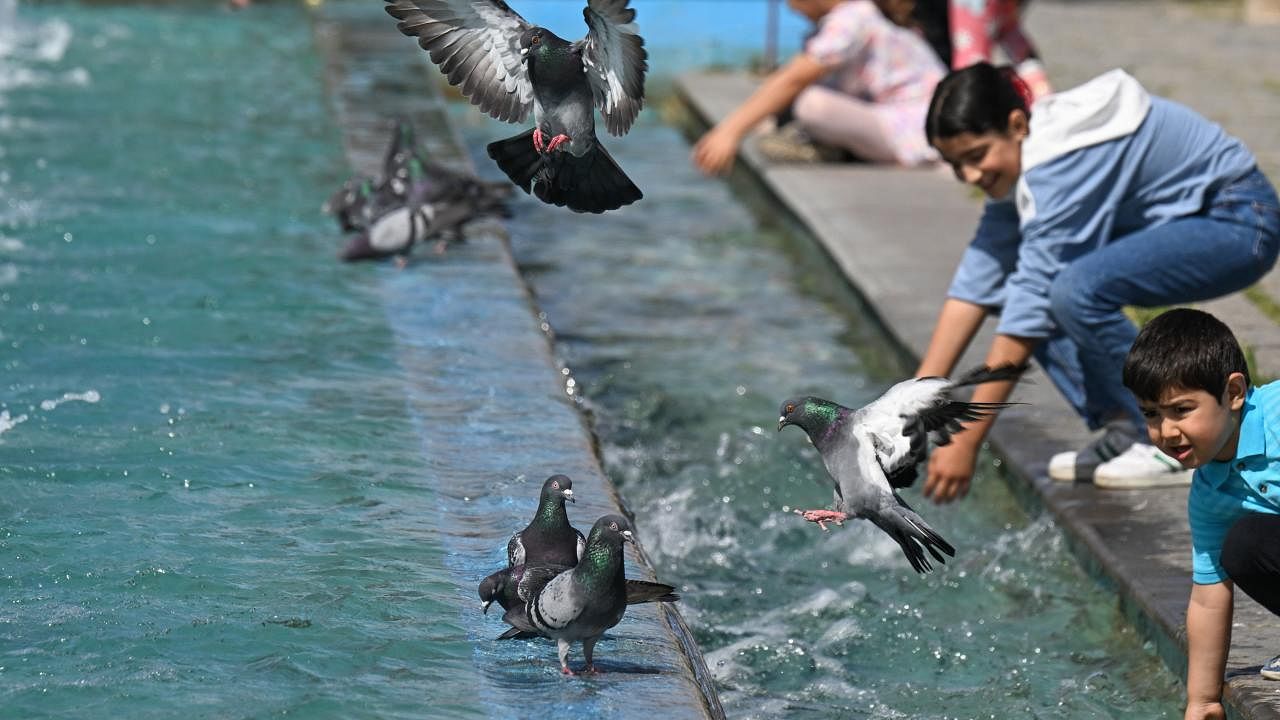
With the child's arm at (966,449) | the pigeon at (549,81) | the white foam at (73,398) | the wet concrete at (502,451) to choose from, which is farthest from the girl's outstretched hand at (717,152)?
the white foam at (73,398)

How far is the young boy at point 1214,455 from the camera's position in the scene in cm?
326

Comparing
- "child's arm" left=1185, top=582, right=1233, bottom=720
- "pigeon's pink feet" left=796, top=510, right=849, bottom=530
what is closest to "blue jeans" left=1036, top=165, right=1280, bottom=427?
"child's arm" left=1185, top=582, right=1233, bottom=720

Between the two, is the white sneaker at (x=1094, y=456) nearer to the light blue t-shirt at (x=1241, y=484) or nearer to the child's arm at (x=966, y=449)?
the child's arm at (x=966, y=449)

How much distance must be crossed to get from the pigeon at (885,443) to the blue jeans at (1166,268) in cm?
135

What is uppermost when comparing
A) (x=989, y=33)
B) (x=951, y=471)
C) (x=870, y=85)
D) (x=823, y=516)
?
(x=823, y=516)

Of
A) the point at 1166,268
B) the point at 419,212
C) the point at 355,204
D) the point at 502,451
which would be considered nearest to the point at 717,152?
the point at 502,451

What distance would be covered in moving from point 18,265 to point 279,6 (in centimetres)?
909

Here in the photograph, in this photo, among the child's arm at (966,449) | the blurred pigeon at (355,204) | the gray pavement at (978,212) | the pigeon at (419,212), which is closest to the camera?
the gray pavement at (978,212)

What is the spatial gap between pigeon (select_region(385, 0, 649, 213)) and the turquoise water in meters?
0.89

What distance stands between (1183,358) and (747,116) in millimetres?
2455

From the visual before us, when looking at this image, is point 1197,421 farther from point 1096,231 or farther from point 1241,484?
point 1096,231

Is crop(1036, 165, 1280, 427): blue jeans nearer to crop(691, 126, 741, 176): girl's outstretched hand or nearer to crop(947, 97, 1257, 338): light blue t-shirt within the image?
crop(947, 97, 1257, 338): light blue t-shirt

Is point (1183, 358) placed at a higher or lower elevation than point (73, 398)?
higher

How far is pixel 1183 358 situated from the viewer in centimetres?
324
